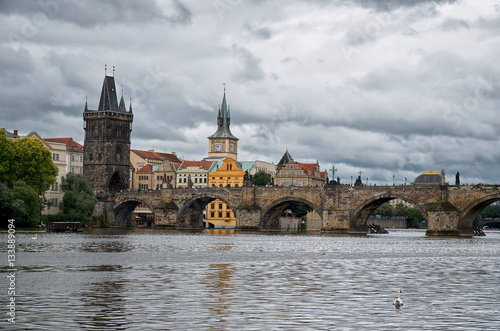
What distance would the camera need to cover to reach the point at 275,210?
112 metres

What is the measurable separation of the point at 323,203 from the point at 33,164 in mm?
37641

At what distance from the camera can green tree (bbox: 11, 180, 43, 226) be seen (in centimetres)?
7894

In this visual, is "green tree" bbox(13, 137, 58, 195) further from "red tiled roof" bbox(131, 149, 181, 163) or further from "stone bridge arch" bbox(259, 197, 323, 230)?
"red tiled roof" bbox(131, 149, 181, 163)

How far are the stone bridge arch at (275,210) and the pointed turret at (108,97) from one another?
36397 millimetres

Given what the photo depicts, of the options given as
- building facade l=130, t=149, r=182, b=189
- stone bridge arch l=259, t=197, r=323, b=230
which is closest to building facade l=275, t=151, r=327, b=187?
building facade l=130, t=149, r=182, b=189

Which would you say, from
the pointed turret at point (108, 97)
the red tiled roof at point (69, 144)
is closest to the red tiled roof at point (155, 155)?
the red tiled roof at point (69, 144)

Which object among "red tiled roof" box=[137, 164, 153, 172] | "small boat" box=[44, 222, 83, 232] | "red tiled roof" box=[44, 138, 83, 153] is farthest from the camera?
"red tiled roof" box=[137, 164, 153, 172]

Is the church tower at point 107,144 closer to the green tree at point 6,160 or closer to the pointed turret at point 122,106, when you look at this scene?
the pointed turret at point 122,106

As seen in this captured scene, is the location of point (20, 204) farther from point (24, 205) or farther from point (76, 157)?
point (76, 157)

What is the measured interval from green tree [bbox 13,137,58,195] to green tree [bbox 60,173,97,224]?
11927 mm

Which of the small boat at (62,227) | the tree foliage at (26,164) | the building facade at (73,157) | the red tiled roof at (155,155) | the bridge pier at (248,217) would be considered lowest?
the small boat at (62,227)

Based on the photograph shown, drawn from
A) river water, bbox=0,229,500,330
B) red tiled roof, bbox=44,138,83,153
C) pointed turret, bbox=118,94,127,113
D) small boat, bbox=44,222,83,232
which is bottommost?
river water, bbox=0,229,500,330

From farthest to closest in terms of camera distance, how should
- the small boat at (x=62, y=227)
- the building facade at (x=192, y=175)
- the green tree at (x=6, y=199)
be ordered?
the building facade at (x=192, y=175)
the small boat at (x=62, y=227)
the green tree at (x=6, y=199)

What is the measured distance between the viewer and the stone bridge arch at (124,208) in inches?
4870
